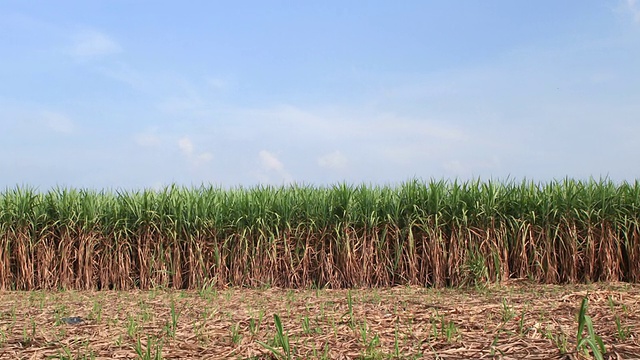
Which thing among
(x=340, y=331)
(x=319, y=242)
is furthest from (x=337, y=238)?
(x=340, y=331)

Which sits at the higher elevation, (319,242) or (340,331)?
(319,242)

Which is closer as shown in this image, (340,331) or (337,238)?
(340,331)

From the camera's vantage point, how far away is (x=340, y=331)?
3.69 metres

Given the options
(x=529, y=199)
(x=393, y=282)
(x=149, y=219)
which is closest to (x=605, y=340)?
(x=393, y=282)

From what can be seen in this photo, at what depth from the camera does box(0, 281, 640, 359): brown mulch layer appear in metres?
3.26

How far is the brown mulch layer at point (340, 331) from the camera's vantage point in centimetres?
326

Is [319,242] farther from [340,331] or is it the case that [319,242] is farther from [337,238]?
[340,331]

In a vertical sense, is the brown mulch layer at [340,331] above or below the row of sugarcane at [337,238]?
below

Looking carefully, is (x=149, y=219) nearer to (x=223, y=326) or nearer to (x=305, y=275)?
(x=305, y=275)

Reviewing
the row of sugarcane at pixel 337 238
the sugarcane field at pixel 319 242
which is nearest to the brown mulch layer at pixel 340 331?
the sugarcane field at pixel 319 242

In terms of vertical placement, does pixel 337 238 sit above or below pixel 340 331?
above

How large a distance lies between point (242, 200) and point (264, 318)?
396 cm

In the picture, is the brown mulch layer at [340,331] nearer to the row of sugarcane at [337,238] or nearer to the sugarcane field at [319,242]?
the sugarcane field at [319,242]

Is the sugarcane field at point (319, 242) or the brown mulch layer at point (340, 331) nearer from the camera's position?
the brown mulch layer at point (340, 331)
